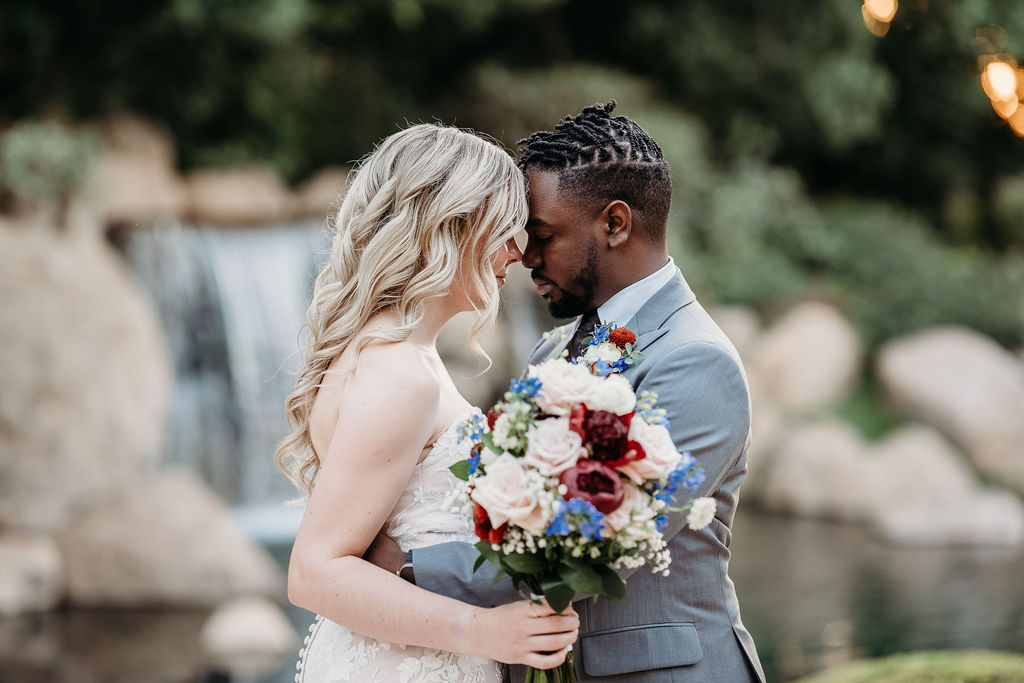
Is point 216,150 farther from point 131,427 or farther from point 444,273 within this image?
point 444,273

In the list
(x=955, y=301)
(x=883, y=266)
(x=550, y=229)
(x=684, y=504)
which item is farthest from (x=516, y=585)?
(x=883, y=266)

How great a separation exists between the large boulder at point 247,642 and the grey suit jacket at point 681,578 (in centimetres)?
491

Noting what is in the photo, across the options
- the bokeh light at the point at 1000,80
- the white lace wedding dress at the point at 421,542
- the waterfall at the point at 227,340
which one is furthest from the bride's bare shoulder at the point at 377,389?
the bokeh light at the point at 1000,80

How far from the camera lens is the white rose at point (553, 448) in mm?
1787

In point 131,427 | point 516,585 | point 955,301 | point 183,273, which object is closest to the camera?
point 516,585

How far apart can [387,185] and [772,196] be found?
43.8 feet

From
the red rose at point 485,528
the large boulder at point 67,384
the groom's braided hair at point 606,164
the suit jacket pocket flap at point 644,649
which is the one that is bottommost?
the large boulder at point 67,384

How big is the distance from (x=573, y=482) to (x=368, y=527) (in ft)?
1.97

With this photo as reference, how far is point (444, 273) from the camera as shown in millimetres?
2299

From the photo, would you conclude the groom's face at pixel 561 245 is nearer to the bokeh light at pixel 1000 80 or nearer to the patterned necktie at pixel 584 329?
the patterned necktie at pixel 584 329

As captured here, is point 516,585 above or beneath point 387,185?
beneath

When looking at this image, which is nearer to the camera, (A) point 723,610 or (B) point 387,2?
(A) point 723,610

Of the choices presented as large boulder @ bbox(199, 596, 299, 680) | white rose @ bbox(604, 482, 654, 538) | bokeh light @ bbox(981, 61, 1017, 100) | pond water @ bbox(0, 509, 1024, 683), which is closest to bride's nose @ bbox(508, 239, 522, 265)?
white rose @ bbox(604, 482, 654, 538)

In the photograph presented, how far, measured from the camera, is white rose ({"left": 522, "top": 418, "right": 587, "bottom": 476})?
1787 millimetres
